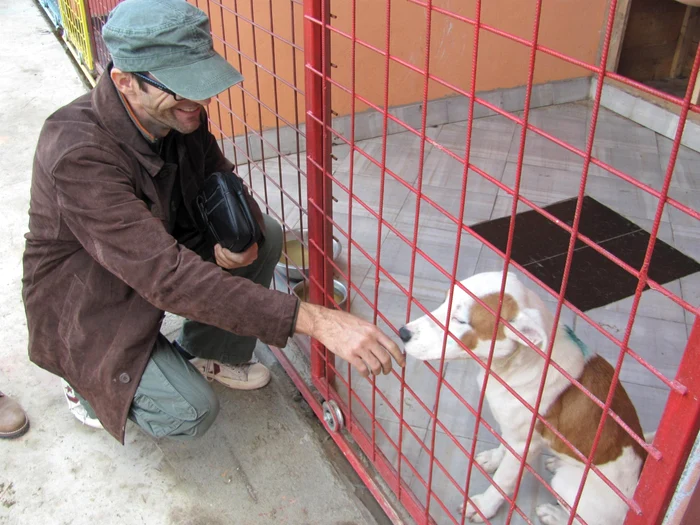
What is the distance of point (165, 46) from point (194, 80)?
0.11 m

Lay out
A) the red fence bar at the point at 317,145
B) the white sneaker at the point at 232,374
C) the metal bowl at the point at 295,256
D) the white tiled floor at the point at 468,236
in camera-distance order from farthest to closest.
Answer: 1. the metal bowl at the point at 295,256
2. the white sneaker at the point at 232,374
3. the white tiled floor at the point at 468,236
4. the red fence bar at the point at 317,145

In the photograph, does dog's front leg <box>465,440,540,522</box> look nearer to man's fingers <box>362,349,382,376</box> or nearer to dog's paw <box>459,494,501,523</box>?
dog's paw <box>459,494,501,523</box>

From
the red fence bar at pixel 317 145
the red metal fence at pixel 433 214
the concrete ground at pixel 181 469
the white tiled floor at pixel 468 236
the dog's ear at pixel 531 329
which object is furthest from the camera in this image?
the white tiled floor at pixel 468 236

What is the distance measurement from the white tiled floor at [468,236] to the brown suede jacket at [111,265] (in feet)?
1.44

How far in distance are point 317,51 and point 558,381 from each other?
1109 mm

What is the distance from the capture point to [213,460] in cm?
229

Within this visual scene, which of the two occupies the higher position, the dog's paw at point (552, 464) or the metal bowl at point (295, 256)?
the metal bowl at point (295, 256)

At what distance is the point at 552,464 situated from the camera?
7.29 feet

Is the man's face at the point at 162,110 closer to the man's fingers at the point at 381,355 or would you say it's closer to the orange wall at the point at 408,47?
the man's fingers at the point at 381,355

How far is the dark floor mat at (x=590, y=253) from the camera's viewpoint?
10.2ft

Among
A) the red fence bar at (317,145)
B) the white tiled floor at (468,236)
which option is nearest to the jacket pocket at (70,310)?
the red fence bar at (317,145)

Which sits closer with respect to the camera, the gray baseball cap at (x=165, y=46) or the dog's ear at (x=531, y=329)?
the dog's ear at (x=531, y=329)

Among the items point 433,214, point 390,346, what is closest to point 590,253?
point 433,214

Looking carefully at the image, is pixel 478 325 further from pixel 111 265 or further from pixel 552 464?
pixel 111 265
